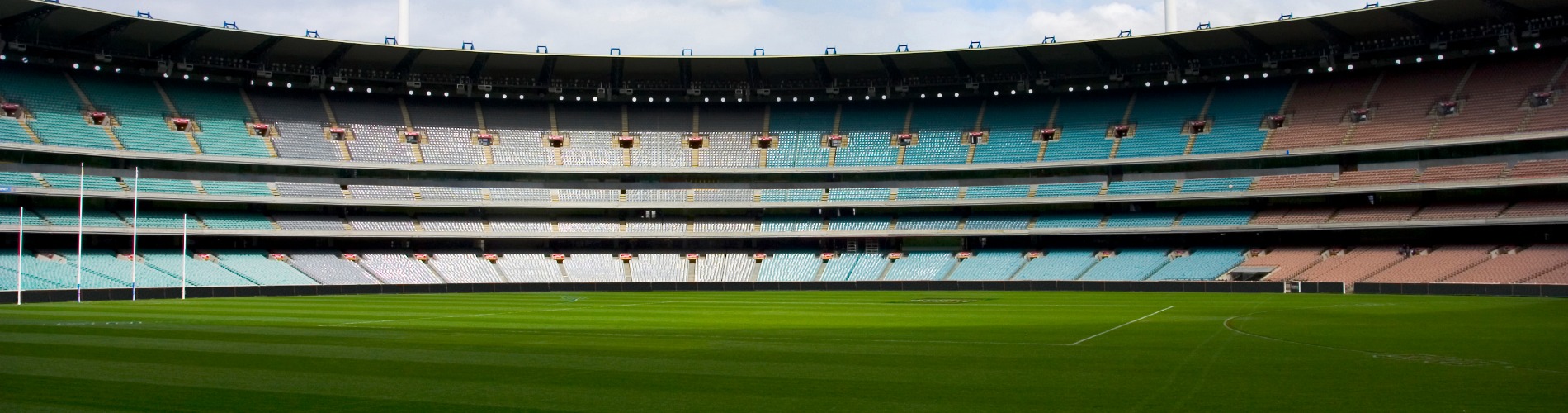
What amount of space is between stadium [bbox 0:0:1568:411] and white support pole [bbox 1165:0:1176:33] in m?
1.78

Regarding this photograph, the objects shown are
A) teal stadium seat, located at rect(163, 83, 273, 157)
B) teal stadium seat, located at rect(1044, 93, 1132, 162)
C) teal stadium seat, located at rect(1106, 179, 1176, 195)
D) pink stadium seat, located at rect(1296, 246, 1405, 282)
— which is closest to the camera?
pink stadium seat, located at rect(1296, 246, 1405, 282)

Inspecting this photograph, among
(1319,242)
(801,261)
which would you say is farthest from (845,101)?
(1319,242)

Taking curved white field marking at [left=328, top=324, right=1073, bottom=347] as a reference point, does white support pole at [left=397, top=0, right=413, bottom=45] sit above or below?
above

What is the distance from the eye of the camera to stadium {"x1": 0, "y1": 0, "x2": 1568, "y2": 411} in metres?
46.2

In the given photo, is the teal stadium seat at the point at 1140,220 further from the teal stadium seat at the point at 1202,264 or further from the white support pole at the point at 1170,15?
the white support pole at the point at 1170,15

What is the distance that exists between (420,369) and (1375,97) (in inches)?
2346

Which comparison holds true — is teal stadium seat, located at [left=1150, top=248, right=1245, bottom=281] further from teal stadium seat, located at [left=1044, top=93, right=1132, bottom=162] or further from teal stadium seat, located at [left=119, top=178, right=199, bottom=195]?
teal stadium seat, located at [left=119, top=178, right=199, bottom=195]

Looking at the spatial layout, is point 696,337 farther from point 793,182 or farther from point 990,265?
point 793,182

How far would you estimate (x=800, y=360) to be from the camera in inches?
757

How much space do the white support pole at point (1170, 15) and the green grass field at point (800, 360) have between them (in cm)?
3259

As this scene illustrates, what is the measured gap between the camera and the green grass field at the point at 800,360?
46.2ft

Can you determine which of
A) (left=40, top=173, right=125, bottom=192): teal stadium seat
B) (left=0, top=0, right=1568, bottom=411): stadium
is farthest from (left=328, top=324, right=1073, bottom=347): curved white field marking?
(left=40, top=173, right=125, bottom=192): teal stadium seat

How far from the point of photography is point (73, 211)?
199ft

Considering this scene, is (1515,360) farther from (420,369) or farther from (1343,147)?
(1343,147)
